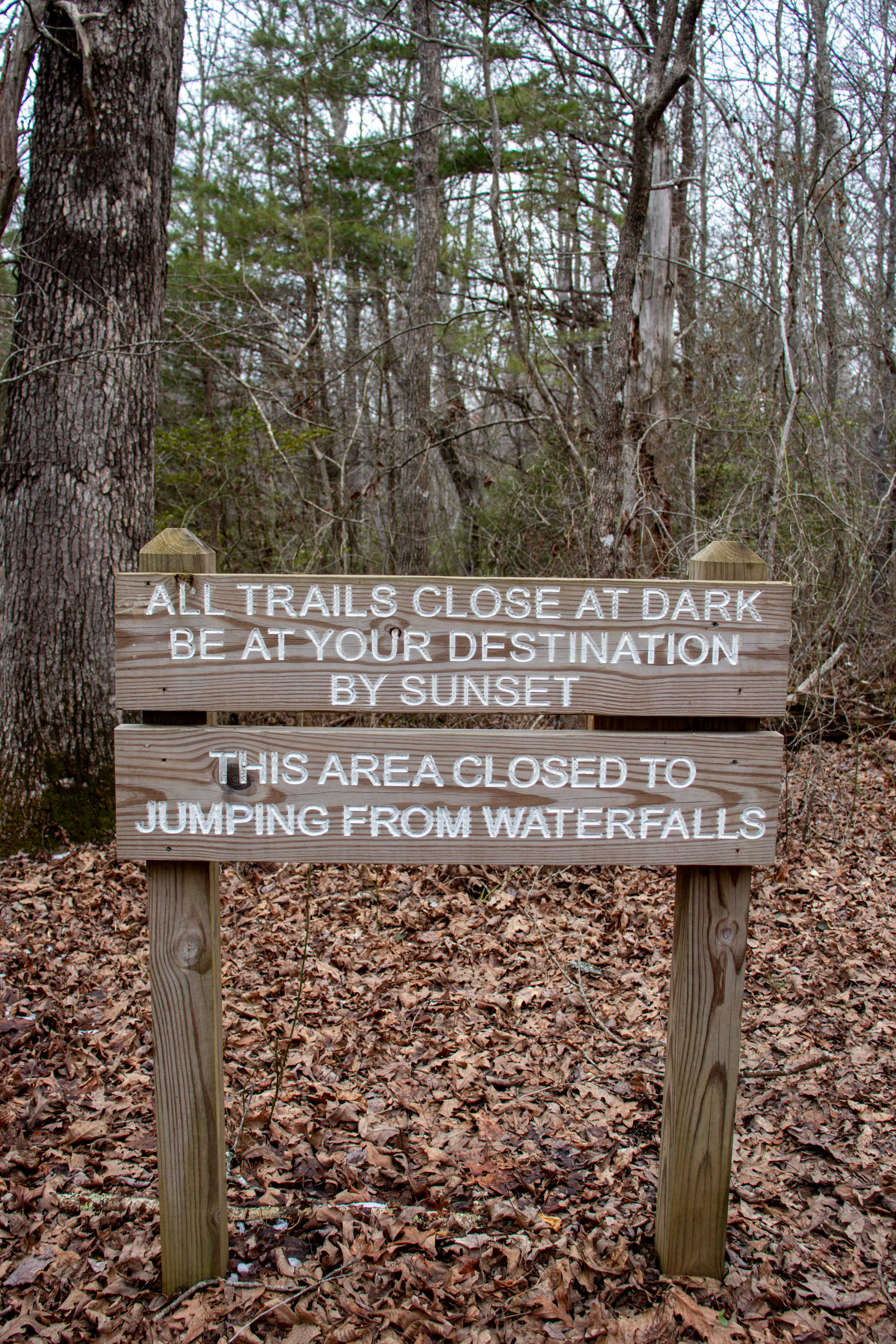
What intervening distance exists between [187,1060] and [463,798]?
99 cm

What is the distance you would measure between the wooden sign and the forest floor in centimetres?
158

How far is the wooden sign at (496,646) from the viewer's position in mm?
2244

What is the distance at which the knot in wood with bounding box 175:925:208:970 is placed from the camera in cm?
234

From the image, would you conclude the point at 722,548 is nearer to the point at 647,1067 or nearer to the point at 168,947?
the point at 168,947

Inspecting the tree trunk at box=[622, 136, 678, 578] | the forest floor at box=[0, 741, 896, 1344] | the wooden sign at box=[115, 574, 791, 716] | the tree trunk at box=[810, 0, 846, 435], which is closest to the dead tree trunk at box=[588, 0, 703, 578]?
the tree trunk at box=[810, 0, 846, 435]

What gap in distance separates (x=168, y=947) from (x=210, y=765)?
50 centimetres

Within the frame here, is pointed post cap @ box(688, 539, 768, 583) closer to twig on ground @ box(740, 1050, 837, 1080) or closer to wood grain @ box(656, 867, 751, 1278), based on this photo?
wood grain @ box(656, 867, 751, 1278)

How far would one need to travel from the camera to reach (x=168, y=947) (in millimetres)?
2342

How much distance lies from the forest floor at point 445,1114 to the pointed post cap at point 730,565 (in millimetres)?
1872

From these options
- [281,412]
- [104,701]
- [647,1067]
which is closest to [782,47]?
[281,412]

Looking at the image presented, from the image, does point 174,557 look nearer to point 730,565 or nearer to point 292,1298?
point 730,565

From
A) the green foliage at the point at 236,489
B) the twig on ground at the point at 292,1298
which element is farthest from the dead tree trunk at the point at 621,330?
the twig on ground at the point at 292,1298

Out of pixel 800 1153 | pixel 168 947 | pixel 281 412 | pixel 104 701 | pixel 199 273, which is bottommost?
pixel 800 1153

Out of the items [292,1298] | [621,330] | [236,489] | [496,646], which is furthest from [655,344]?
[292,1298]
